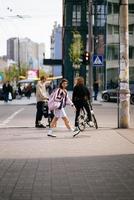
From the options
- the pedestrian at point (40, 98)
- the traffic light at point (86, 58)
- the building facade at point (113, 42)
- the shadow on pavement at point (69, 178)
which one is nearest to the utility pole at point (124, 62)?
the pedestrian at point (40, 98)

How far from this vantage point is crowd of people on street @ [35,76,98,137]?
57.7 feet

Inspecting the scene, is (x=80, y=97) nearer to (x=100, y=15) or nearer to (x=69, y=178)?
(x=69, y=178)

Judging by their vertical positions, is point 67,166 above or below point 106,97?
above

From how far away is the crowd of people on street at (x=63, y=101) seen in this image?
57.7 ft

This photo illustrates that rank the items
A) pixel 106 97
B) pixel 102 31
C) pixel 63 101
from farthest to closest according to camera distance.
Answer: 1. pixel 102 31
2. pixel 106 97
3. pixel 63 101

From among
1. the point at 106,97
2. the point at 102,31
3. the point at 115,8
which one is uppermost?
the point at 115,8

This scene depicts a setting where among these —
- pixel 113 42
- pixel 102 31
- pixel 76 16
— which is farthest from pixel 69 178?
pixel 76 16

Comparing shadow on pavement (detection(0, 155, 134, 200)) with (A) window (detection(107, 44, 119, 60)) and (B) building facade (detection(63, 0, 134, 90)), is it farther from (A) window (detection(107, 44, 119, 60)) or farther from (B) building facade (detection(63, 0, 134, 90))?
(A) window (detection(107, 44, 119, 60))

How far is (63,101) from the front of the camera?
1762 centimetres

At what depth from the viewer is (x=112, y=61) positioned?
256 ft

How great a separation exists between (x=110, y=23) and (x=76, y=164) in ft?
222

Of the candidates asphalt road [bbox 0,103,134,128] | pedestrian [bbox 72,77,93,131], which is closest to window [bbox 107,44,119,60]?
asphalt road [bbox 0,103,134,128]

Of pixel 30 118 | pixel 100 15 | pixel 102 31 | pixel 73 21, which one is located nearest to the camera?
pixel 30 118

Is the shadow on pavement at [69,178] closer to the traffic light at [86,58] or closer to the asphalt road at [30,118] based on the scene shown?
the asphalt road at [30,118]
